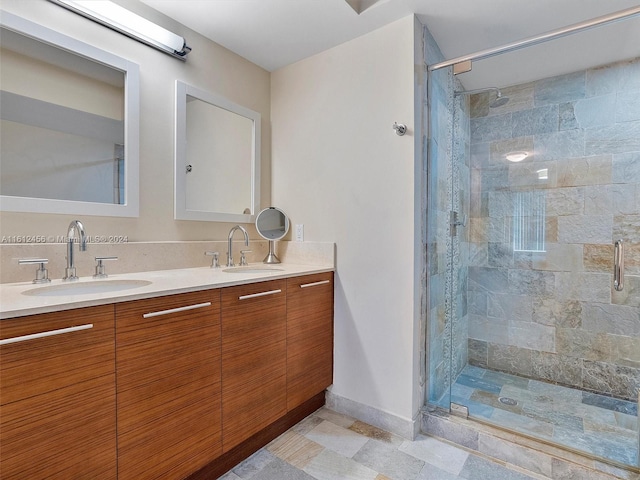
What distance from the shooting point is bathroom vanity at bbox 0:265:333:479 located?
895 millimetres

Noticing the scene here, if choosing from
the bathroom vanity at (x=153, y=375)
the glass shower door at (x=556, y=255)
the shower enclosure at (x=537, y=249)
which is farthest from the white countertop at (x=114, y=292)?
the glass shower door at (x=556, y=255)

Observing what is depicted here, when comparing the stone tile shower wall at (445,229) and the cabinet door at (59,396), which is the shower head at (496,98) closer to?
the stone tile shower wall at (445,229)

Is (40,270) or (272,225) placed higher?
(272,225)

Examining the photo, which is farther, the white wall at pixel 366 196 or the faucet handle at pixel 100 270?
the white wall at pixel 366 196

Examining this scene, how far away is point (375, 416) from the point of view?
1871 millimetres

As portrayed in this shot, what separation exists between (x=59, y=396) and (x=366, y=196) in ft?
5.18

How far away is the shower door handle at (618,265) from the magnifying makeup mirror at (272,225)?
85.2 inches

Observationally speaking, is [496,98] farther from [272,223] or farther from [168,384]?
[168,384]

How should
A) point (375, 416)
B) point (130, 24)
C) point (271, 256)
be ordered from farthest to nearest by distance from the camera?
point (271, 256), point (375, 416), point (130, 24)


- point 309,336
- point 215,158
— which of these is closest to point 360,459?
point 309,336

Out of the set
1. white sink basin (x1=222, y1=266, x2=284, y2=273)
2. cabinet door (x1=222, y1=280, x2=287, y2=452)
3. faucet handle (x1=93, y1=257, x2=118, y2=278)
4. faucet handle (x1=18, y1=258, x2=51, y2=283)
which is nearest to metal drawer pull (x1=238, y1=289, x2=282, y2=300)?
cabinet door (x1=222, y1=280, x2=287, y2=452)

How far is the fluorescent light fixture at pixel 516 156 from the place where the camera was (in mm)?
2475

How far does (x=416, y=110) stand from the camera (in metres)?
1.78

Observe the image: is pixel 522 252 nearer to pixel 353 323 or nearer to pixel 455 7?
pixel 353 323
